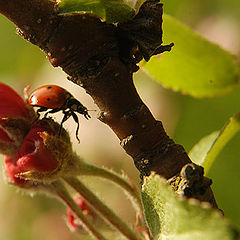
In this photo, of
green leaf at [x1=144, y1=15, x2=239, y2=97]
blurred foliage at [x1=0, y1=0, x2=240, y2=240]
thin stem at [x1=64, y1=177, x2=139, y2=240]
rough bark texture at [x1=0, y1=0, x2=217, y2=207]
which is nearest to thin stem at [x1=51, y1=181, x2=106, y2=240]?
thin stem at [x1=64, y1=177, x2=139, y2=240]

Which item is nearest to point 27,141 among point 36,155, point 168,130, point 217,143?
point 36,155

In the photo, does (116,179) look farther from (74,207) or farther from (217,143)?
(217,143)

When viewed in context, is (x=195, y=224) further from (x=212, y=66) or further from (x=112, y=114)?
(x=212, y=66)

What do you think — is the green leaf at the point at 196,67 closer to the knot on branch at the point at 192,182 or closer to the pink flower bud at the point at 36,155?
the pink flower bud at the point at 36,155

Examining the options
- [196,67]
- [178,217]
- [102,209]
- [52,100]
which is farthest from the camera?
[196,67]

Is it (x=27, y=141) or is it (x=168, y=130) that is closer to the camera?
(x=27, y=141)

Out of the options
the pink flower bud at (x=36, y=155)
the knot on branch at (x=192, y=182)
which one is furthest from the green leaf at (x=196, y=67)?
the knot on branch at (x=192, y=182)

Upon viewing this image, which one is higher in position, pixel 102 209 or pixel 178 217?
pixel 178 217
